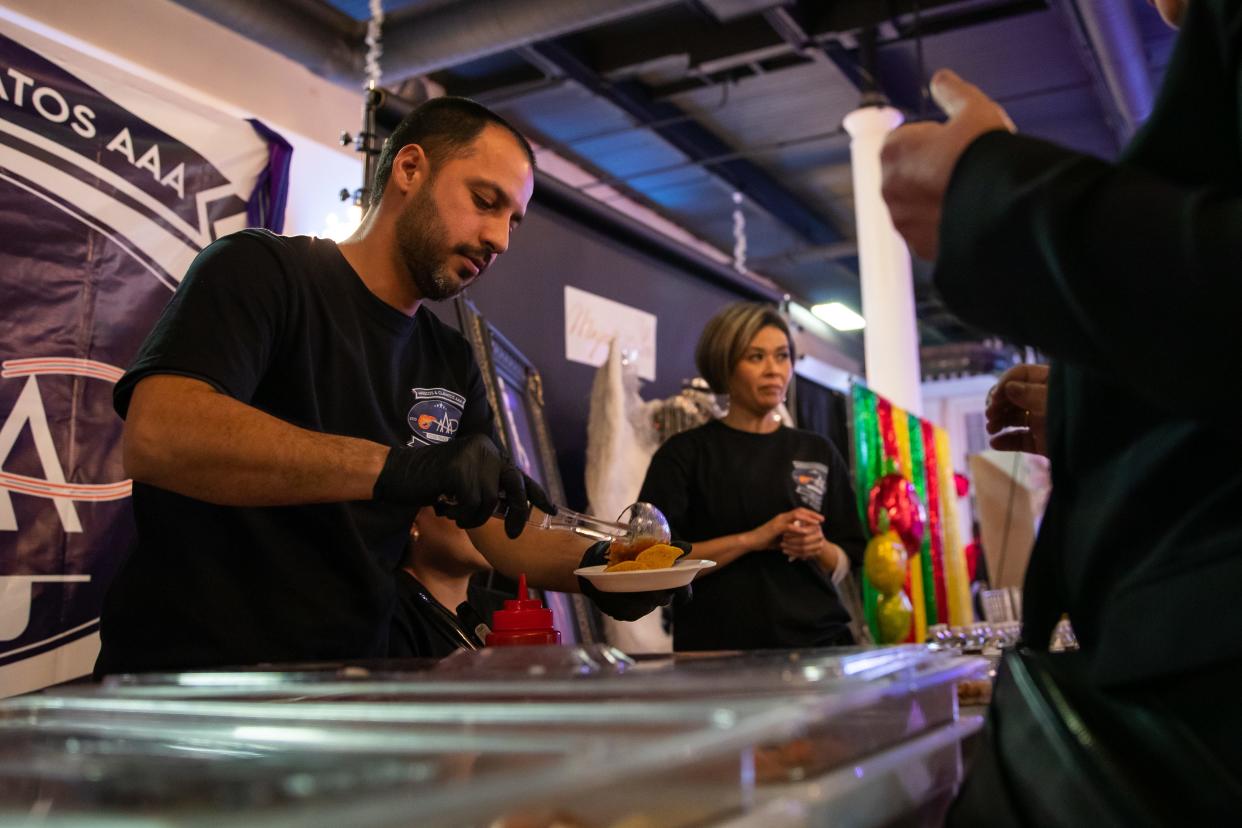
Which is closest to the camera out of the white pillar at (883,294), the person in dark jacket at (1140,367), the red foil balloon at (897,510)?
the person in dark jacket at (1140,367)

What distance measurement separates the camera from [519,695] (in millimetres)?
661

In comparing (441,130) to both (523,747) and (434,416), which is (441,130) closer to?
(434,416)

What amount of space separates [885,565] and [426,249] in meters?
2.38

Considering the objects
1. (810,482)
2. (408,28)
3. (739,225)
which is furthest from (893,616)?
(739,225)

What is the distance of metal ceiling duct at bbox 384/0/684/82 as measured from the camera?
450cm

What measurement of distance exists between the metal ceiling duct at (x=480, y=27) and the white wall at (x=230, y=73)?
0.42m

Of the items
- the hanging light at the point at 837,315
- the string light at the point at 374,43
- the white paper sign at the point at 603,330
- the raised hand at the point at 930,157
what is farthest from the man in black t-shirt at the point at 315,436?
the hanging light at the point at 837,315

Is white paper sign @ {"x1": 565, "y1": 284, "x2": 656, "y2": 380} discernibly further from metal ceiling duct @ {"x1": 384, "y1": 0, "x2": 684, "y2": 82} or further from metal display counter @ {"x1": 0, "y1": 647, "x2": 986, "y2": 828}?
metal display counter @ {"x1": 0, "y1": 647, "x2": 986, "y2": 828}

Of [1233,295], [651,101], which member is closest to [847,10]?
[651,101]

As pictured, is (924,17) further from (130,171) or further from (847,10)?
(130,171)

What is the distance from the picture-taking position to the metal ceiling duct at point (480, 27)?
450 cm

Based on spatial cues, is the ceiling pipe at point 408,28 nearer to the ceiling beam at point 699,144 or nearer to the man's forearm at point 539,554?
the ceiling beam at point 699,144

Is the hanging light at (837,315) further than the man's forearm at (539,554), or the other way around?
the hanging light at (837,315)

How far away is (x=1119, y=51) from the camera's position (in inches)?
203
